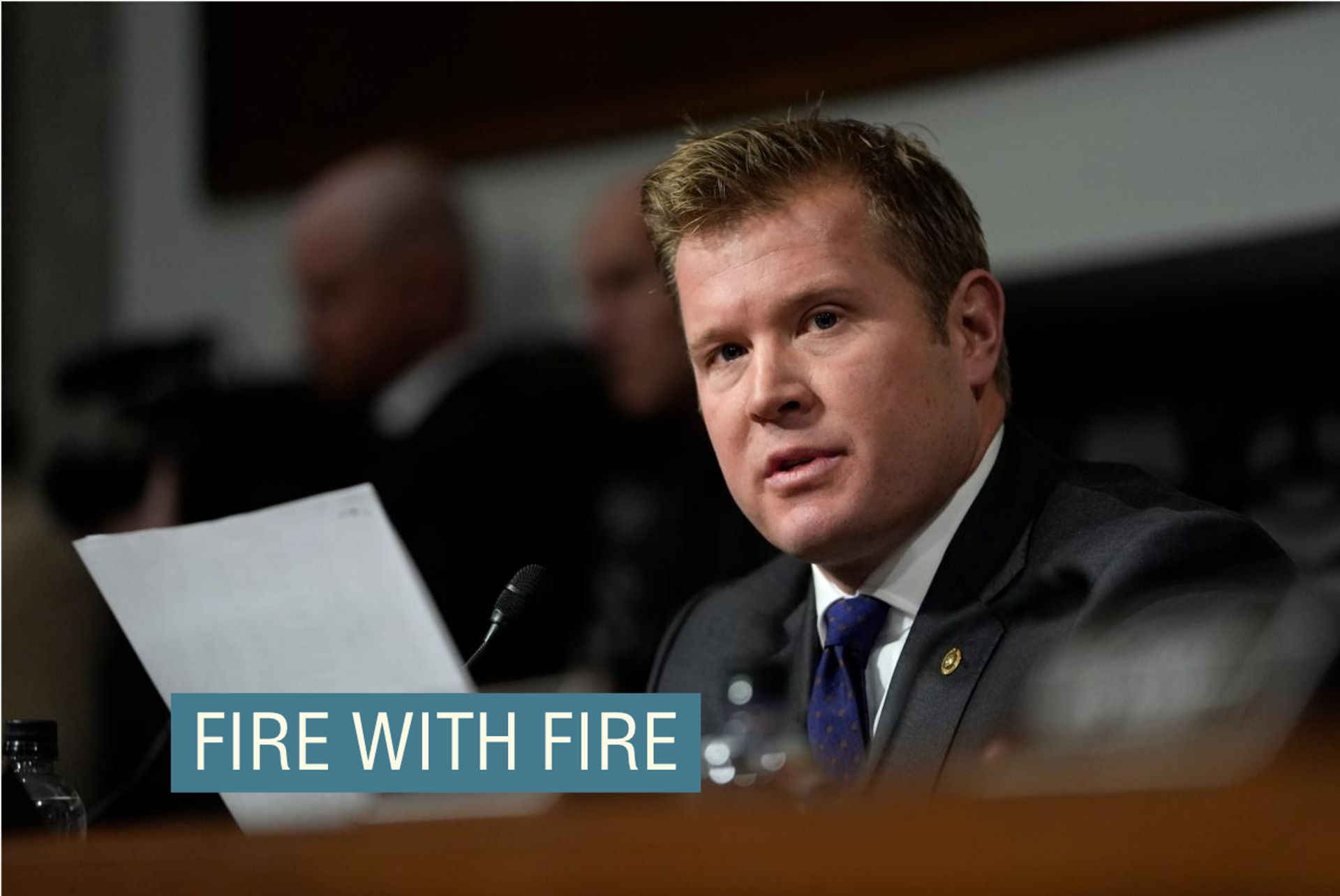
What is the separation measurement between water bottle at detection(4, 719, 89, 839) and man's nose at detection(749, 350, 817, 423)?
657 millimetres

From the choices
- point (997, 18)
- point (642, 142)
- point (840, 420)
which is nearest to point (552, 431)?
point (642, 142)

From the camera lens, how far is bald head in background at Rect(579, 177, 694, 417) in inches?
125

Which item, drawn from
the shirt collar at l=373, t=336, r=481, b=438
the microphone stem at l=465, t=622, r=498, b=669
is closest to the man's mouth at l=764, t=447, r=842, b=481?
the microphone stem at l=465, t=622, r=498, b=669

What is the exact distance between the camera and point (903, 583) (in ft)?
4.68

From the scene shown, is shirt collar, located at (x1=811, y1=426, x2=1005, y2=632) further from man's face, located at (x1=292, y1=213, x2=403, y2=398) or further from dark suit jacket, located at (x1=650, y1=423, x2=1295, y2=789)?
man's face, located at (x1=292, y1=213, x2=403, y2=398)

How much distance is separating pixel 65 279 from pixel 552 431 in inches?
→ 69.5

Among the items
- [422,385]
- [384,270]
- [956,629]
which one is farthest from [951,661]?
[384,270]

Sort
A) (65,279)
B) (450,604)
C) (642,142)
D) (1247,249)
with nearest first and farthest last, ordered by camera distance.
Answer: (1247,249) < (450,604) < (642,142) < (65,279)

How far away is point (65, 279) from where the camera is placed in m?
4.30

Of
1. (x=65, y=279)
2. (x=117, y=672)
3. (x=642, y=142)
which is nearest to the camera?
(x=117, y=672)

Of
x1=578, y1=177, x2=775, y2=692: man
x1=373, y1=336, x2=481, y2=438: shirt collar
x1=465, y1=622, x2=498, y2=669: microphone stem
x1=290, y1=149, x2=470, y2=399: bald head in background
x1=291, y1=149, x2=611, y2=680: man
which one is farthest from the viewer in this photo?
x1=290, y1=149, x2=470, y2=399: bald head in background

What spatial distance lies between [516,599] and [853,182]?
465 millimetres

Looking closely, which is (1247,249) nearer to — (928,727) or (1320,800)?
(928,727)

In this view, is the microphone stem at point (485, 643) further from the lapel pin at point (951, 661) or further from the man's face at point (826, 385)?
the lapel pin at point (951, 661)
